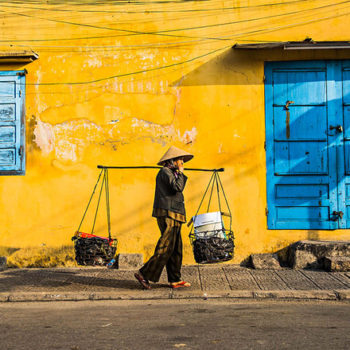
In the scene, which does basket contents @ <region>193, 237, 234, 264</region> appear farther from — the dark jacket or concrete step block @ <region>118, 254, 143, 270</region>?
concrete step block @ <region>118, 254, 143, 270</region>

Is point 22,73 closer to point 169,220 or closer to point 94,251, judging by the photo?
point 94,251

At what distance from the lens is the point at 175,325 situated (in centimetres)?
540

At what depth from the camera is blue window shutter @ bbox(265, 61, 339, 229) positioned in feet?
30.5

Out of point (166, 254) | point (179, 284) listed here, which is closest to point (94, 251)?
point (166, 254)

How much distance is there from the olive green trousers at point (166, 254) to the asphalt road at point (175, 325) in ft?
1.94

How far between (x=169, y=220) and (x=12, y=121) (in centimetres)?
376

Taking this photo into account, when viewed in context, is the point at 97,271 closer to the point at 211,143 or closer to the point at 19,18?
the point at 211,143

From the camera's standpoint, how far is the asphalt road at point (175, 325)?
472cm

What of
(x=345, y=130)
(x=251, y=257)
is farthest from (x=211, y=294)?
(x=345, y=130)

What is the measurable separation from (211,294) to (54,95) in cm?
454

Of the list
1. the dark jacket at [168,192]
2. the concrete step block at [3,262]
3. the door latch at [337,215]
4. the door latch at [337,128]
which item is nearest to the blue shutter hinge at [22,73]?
the concrete step block at [3,262]

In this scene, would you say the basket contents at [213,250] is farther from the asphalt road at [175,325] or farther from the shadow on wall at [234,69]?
the shadow on wall at [234,69]

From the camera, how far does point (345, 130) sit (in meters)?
9.34

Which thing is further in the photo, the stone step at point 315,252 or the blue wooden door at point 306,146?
the blue wooden door at point 306,146
